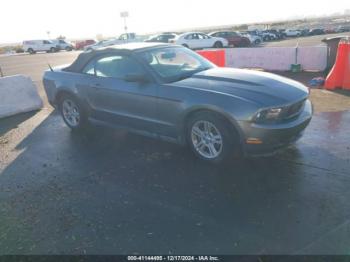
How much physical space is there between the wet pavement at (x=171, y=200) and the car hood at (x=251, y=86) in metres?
0.90

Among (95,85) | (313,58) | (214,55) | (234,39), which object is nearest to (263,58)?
(313,58)

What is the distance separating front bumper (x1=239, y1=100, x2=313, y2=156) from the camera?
13.8 ft

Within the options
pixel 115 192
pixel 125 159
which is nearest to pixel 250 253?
pixel 115 192

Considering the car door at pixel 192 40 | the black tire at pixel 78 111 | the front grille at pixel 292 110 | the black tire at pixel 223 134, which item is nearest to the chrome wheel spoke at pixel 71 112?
the black tire at pixel 78 111

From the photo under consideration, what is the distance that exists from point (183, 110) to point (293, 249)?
2.36 meters

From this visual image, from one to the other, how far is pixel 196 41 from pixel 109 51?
23.7 metres

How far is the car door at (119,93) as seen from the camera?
5.16 metres

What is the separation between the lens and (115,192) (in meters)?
4.19

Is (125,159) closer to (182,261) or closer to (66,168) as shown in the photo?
(66,168)

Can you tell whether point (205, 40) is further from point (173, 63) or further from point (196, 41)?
point (173, 63)

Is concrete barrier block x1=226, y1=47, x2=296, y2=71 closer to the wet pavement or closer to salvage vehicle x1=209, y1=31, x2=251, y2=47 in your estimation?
the wet pavement

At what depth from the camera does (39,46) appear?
4566 centimetres

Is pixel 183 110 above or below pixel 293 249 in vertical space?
above

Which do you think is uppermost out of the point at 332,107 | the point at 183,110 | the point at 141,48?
the point at 141,48
